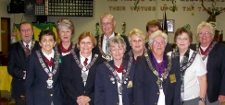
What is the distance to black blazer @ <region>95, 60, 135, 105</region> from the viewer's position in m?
3.16

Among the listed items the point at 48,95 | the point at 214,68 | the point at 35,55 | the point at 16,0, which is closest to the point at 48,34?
the point at 35,55

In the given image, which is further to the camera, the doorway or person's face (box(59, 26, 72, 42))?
the doorway

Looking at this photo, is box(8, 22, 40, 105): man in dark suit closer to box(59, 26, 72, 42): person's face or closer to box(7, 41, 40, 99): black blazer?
box(7, 41, 40, 99): black blazer

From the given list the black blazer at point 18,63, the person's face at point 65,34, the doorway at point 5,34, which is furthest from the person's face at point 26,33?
the doorway at point 5,34

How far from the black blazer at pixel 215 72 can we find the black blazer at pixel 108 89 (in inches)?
43.3

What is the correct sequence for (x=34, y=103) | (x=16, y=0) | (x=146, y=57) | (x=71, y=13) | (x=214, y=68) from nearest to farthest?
(x=146, y=57) < (x=34, y=103) < (x=214, y=68) < (x=16, y=0) < (x=71, y=13)

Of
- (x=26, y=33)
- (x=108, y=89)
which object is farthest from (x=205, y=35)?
(x=26, y=33)

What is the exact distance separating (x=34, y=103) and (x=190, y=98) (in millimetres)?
1810

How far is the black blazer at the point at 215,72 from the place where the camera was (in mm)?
3684

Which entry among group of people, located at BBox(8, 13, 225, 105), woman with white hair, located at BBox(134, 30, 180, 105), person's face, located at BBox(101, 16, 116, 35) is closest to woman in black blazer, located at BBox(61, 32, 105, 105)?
group of people, located at BBox(8, 13, 225, 105)

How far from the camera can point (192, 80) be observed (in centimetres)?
331

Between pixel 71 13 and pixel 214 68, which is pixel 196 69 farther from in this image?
pixel 71 13

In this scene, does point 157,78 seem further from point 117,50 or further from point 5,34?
point 5,34

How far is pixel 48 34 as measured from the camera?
3404 millimetres
